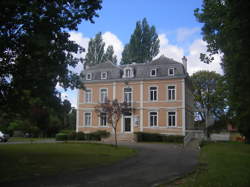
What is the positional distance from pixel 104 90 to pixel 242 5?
96.3 feet

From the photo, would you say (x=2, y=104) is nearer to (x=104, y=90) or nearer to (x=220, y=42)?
(x=220, y=42)

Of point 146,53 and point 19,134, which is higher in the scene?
point 146,53

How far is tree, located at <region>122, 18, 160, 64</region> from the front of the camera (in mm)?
46469

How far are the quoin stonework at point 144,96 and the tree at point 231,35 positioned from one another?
15446 millimetres

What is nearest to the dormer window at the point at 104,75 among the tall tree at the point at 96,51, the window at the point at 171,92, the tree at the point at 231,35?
the window at the point at 171,92

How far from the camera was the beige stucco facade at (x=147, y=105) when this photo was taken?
103 ft

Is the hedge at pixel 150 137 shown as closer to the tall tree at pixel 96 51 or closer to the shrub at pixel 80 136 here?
the shrub at pixel 80 136

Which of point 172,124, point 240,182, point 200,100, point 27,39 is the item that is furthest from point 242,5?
point 200,100

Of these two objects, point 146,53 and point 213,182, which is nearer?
point 213,182

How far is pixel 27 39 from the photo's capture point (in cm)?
1077

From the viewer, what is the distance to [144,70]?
3456 centimetres

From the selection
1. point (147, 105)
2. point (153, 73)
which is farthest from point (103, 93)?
point (153, 73)

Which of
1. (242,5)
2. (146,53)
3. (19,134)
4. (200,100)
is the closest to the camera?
(242,5)

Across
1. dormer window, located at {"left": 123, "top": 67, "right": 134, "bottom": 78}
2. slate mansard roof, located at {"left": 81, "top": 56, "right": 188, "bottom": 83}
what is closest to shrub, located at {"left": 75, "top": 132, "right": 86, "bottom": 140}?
slate mansard roof, located at {"left": 81, "top": 56, "right": 188, "bottom": 83}
